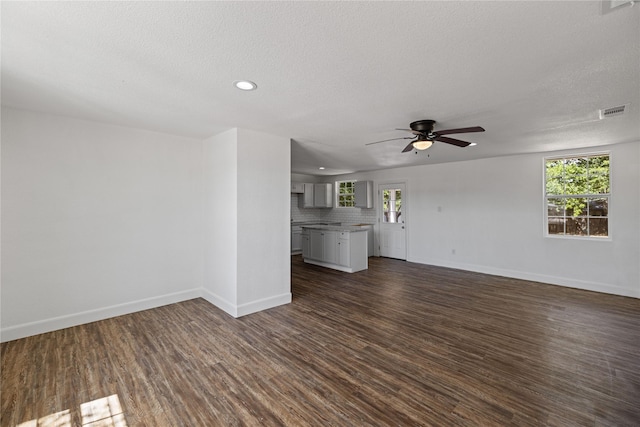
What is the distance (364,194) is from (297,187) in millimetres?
2089

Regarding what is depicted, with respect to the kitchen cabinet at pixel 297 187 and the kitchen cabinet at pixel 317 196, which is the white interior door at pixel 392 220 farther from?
the kitchen cabinet at pixel 297 187

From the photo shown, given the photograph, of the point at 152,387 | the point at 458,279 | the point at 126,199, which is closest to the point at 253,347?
the point at 152,387

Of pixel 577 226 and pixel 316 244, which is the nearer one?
pixel 577 226

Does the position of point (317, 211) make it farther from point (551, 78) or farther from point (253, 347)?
point (551, 78)

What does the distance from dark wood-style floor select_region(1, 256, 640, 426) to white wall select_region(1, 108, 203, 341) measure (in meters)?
0.34

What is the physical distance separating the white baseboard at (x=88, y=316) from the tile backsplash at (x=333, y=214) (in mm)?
5061

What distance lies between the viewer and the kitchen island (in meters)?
6.14

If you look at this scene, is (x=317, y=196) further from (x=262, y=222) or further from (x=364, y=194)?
(x=262, y=222)

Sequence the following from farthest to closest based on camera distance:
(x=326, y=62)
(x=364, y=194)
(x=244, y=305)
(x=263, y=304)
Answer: (x=364, y=194)
(x=263, y=304)
(x=244, y=305)
(x=326, y=62)

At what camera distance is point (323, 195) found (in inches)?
355

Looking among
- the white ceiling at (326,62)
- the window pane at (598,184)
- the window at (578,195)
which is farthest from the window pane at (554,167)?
the white ceiling at (326,62)

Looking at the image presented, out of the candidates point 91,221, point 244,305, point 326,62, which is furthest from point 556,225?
point 91,221

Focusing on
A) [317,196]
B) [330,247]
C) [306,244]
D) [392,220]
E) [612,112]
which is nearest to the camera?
[612,112]

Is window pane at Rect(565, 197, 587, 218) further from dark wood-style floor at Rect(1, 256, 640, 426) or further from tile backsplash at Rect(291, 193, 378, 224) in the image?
tile backsplash at Rect(291, 193, 378, 224)
